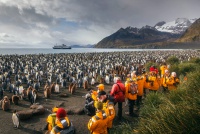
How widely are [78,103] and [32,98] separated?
10.2ft

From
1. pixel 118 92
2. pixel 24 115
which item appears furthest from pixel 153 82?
pixel 24 115

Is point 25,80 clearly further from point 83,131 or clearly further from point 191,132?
point 191,132

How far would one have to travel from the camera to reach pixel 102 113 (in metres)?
6.31

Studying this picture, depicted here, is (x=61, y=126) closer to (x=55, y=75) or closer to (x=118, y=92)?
(x=118, y=92)

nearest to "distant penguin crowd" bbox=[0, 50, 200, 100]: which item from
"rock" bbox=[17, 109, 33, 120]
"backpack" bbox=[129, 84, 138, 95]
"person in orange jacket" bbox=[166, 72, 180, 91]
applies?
"rock" bbox=[17, 109, 33, 120]

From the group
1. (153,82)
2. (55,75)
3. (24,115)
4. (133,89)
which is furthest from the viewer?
(55,75)

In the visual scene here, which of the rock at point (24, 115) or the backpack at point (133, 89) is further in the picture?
the rock at point (24, 115)

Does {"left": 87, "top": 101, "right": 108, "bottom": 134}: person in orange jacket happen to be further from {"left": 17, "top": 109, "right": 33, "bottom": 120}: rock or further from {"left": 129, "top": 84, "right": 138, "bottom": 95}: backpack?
{"left": 17, "top": 109, "right": 33, "bottom": 120}: rock

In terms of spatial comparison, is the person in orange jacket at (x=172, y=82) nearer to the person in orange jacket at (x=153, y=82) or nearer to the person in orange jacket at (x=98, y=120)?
the person in orange jacket at (x=153, y=82)

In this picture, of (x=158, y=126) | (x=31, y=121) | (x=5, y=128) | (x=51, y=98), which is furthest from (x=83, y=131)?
(x=51, y=98)

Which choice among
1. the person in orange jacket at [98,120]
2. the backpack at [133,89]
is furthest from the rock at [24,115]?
the person in orange jacket at [98,120]

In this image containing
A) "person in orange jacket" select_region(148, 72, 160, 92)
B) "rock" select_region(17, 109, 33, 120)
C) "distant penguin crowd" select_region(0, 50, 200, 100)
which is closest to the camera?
"rock" select_region(17, 109, 33, 120)

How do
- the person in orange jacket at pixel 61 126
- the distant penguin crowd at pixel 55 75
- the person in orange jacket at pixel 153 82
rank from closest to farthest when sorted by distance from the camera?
the person in orange jacket at pixel 61 126 < the person in orange jacket at pixel 153 82 < the distant penguin crowd at pixel 55 75

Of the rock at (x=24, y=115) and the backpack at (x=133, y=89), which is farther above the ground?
the backpack at (x=133, y=89)
